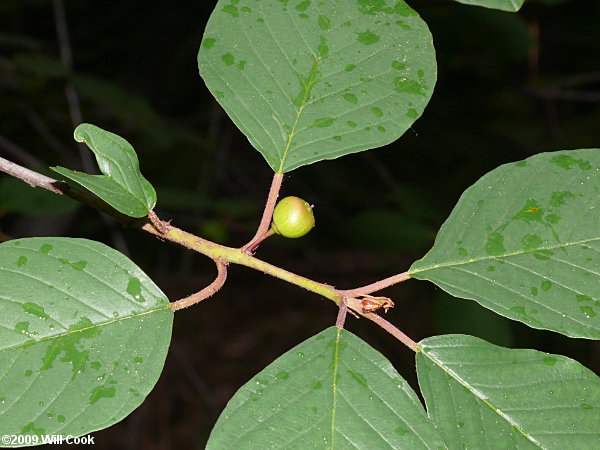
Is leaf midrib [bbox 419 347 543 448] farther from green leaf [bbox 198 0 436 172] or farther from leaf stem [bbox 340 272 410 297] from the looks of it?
green leaf [bbox 198 0 436 172]

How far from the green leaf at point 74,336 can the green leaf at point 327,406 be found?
0.14 metres

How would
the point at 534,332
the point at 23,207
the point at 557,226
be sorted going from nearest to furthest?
the point at 557,226
the point at 23,207
the point at 534,332

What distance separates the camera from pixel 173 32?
14.7ft

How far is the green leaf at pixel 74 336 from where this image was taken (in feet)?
2.86

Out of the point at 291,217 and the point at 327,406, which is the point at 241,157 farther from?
the point at 327,406

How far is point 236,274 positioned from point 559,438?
5884 millimetres

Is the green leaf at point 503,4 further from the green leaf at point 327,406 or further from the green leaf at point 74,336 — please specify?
the green leaf at point 74,336

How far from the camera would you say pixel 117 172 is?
2.93 ft

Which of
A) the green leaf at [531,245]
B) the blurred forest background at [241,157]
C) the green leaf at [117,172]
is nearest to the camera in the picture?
the green leaf at [117,172]

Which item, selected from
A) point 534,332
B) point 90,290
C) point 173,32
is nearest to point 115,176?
point 90,290

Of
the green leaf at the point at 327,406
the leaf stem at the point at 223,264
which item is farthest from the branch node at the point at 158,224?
the green leaf at the point at 327,406

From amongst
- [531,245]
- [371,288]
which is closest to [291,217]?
[371,288]

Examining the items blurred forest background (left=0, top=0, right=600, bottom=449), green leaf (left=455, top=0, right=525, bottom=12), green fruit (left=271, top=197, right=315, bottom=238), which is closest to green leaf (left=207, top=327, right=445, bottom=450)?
green fruit (left=271, top=197, right=315, bottom=238)

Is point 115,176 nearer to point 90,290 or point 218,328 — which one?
point 90,290
